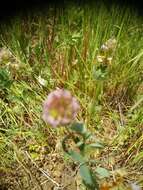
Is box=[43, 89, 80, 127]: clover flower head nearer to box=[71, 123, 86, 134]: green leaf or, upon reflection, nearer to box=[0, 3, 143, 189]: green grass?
box=[71, 123, 86, 134]: green leaf

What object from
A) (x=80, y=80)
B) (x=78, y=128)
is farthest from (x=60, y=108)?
(x=80, y=80)

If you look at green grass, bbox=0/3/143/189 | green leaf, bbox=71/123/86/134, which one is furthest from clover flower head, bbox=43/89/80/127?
green grass, bbox=0/3/143/189

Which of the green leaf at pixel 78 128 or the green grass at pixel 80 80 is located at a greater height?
the green grass at pixel 80 80

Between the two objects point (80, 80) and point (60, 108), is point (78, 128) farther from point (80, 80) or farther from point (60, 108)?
point (80, 80)

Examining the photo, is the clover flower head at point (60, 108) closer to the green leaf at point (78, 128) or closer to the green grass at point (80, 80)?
the green leaf at point (78, 128)

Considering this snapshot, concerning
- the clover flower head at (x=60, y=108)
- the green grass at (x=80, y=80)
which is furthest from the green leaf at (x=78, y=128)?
the green grass at (x=80, y=80)

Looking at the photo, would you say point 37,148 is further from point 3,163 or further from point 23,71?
point 23,71
